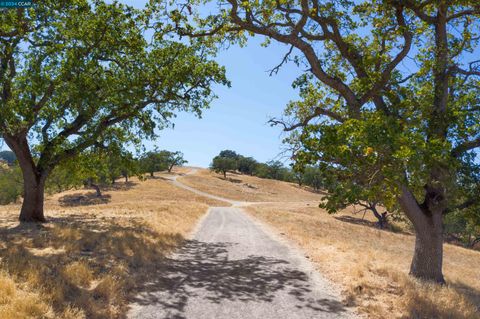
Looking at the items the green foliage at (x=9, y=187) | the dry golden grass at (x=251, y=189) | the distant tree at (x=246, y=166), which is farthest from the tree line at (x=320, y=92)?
the distant tree at (x=246, y=166)

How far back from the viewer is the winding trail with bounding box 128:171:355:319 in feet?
23.4

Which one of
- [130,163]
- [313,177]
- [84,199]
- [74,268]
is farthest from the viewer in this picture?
[313,177]

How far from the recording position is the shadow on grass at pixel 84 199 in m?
60.0

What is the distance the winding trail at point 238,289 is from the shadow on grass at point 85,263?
1.84 ft

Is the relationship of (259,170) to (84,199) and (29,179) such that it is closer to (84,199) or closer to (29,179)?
(84,199)

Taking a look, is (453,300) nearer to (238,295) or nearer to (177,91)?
(238,295)

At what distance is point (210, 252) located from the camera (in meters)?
14.1

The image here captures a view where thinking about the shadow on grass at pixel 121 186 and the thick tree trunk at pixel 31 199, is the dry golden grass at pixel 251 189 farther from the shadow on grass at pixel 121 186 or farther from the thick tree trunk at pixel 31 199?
the thick tree trunk at pixel 31 199

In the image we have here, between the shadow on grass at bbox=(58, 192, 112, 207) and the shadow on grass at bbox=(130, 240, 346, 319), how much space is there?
52578mm

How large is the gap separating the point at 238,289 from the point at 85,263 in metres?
4.24

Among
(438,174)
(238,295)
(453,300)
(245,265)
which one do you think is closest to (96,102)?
(245,265)

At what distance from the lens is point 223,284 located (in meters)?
9.26

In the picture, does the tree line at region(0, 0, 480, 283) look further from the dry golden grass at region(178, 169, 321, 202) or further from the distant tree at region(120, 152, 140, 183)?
the dry golden grass at region(178, 169, 321, 202)

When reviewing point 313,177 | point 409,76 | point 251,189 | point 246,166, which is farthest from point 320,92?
point 246,166
